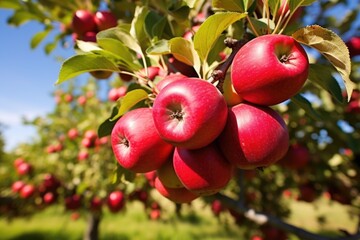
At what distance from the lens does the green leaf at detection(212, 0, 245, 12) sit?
0.92 m

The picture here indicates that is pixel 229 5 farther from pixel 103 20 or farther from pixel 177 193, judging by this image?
pixel 103 20

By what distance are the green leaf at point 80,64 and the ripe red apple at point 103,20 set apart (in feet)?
2.05

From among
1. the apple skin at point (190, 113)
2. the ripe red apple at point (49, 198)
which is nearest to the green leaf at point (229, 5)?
the apple skin at point (190, 113)

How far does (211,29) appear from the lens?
86cm

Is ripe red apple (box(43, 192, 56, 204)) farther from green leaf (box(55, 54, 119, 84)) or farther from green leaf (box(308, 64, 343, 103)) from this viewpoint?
green leaf (box(308, 64, 343, 103))

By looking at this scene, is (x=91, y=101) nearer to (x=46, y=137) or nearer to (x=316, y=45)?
(x=46, y=137)

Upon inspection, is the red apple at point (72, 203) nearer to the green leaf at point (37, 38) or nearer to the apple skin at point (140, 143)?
the green leaf at point (37, 38)

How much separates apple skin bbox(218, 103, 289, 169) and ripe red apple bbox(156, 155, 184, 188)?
0.20 metres

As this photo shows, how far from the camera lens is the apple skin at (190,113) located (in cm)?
74

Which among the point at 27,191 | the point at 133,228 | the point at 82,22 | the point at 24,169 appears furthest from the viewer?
the point at 133,228

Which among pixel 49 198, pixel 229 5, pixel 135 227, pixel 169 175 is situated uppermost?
pixel 229 5

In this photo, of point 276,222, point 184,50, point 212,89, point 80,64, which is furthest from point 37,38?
point 276,222

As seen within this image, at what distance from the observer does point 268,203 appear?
3.41 m

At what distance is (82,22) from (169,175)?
3.27 feet
